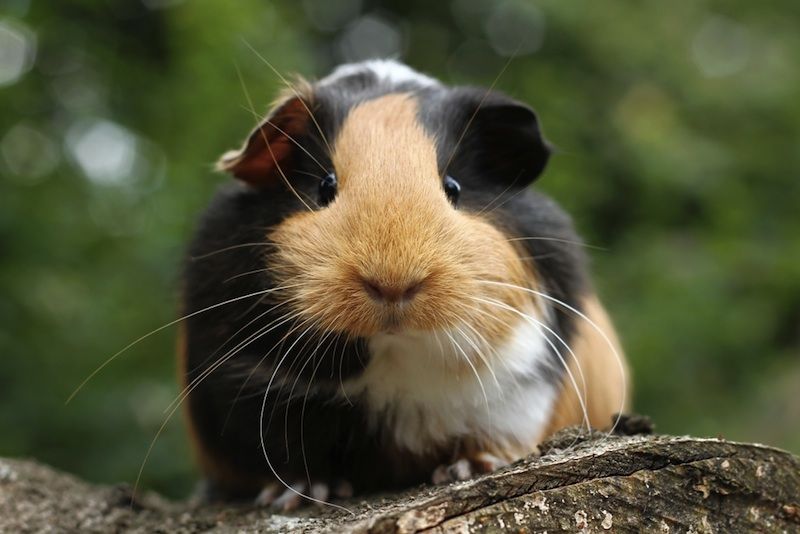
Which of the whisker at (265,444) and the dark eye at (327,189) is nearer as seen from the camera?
the whisker at (265,444)

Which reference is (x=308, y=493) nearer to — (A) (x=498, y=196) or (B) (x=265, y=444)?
(B) (x=265, y=444)

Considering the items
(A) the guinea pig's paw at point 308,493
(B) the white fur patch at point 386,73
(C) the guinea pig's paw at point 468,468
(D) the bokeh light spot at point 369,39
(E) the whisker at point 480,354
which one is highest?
(D) the bokeh light spot at point 369,39

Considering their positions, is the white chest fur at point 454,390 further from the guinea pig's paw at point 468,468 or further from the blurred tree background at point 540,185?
the blurred tree background at point 540,185

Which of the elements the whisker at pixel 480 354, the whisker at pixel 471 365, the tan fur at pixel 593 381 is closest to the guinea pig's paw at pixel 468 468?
the whisker at pixel 471 365

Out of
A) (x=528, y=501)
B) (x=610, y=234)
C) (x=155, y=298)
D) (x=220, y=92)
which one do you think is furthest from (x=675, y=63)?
(x=528, y=501)

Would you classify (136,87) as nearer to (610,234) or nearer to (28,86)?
(28,86)
